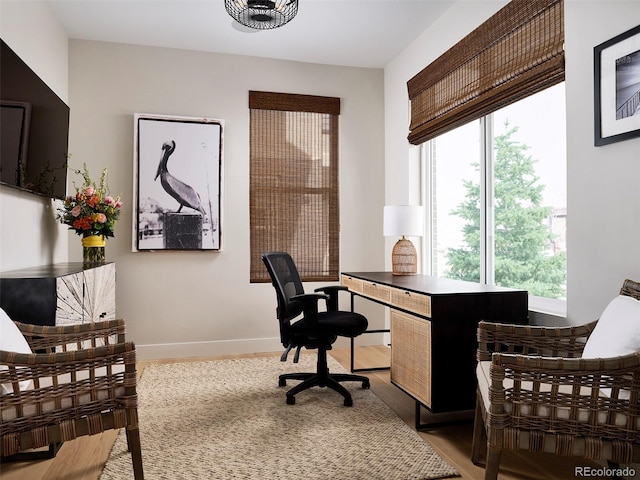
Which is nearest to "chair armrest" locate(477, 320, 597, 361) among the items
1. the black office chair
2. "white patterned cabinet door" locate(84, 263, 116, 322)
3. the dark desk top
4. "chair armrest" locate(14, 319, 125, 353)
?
the dark desk top

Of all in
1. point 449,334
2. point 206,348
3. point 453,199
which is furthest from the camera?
point 206,348

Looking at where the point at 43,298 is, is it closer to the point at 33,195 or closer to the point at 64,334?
the point at 64,334

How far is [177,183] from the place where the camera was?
168 inches

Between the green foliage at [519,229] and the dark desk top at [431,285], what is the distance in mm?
362

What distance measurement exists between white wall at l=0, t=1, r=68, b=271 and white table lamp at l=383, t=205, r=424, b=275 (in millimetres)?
2420

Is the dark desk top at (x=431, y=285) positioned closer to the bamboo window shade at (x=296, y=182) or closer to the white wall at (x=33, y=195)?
the bamboo window shade at (x=296, y=182)

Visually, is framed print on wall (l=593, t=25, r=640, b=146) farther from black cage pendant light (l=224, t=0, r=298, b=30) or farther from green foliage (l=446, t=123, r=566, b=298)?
black cage pendant light (l=224, t=0, r=298, b=30)

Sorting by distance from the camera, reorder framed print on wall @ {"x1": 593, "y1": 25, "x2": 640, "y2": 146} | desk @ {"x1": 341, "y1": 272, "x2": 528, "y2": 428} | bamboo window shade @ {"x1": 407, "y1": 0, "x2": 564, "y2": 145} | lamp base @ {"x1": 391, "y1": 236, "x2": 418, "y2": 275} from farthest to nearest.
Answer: lamp base @ {"x1": 391, "y1": 236, "x2": 418, "y2": 275} < bamboo window shade @ {"x1": 407, "y1": 0, "x2": 564, "y2": 145} < desk @ {"x1": 341, "y1": 272, "x2": 528, "y2": 428} < framed print on wall @ {"x1": 593, "y1": 25, "x2": 640, "y2": 146}

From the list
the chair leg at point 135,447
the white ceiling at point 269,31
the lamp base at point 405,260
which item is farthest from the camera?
the lamp base at point 405,260

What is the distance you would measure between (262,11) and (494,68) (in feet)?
4.82

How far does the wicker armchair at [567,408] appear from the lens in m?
1.58

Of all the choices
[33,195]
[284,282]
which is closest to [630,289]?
[284,282]

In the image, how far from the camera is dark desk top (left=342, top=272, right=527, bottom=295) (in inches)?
102

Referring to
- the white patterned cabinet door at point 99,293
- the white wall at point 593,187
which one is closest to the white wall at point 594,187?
the white wall at point 593,187
